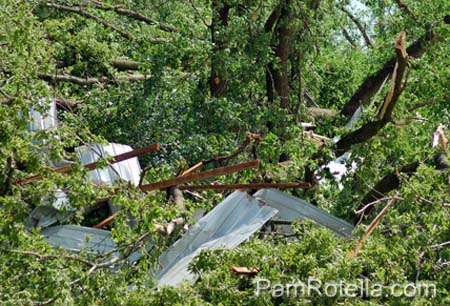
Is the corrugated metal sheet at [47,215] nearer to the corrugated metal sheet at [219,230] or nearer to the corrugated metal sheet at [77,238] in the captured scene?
the corrugated metal sheet at [77,238]

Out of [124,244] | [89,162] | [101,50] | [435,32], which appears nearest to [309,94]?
[435,32]

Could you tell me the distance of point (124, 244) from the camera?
7.70 m

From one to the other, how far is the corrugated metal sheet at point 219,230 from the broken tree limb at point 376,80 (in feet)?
13.2

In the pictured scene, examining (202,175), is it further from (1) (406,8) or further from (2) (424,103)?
(1) (406,8)

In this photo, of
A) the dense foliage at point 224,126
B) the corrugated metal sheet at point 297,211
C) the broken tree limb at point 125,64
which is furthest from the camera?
the broken tree limb at point 125,64

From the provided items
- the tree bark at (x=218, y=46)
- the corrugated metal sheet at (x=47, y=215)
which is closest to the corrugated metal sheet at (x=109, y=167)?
the corrugated metal sheet at (x=47, y=215)

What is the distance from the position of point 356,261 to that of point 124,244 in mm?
1556

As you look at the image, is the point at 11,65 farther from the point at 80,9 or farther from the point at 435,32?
the point at 435,32

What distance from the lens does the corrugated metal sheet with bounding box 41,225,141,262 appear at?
8492 millimetres

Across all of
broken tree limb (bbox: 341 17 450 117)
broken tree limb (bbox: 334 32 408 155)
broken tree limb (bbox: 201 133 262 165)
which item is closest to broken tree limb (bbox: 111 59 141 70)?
broken tree limb (bbox: 341 17 450 117)

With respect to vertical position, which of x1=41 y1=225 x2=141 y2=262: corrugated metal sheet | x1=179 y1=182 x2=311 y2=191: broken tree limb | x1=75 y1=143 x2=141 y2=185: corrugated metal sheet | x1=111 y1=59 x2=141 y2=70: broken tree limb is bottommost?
x1=41 y1=225 x2=141 y2=262: corrugated metal sheet

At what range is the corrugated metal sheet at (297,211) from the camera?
28.5 ft

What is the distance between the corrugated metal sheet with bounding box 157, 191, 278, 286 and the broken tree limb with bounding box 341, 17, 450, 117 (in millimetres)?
4016

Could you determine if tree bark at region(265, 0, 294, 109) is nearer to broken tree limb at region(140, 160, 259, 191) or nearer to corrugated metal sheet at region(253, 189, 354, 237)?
corrugated metal sheet at region(253, 189, 354, 237)
